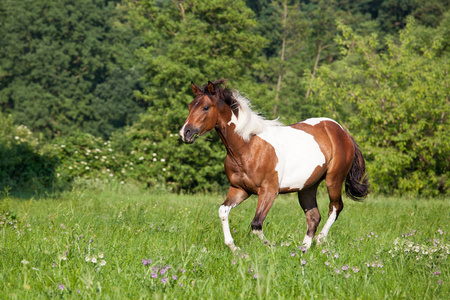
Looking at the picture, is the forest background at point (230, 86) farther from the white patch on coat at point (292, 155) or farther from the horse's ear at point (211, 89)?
the horse's ear at point (211, 89)

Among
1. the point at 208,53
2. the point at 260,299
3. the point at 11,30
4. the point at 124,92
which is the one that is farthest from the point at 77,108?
the point at 260,299

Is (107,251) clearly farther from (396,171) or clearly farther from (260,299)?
(396,171)

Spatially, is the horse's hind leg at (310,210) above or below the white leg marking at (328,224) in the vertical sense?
above

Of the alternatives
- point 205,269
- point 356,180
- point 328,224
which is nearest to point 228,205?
point 205,269

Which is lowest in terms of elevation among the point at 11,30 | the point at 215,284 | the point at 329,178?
the point at 11,30

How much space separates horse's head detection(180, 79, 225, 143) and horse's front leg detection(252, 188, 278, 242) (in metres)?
0.96

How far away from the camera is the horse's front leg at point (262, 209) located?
5.27m

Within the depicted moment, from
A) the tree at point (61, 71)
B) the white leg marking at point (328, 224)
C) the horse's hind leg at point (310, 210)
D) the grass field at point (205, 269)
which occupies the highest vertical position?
the grass field at point (205, 269)

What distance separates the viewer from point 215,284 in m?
3.76

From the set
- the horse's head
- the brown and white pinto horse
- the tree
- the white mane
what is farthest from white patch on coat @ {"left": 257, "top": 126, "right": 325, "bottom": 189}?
the tree

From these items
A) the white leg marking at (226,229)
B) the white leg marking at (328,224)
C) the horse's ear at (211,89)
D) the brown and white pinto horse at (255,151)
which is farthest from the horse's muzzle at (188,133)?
the white leg marking at (328,224)

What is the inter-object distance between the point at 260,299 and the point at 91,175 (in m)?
15.9

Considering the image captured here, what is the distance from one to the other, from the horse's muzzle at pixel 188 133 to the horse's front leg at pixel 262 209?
1.01 m

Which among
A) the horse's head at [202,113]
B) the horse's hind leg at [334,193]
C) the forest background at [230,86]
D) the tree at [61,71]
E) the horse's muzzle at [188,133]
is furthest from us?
the tree at [61,71]
